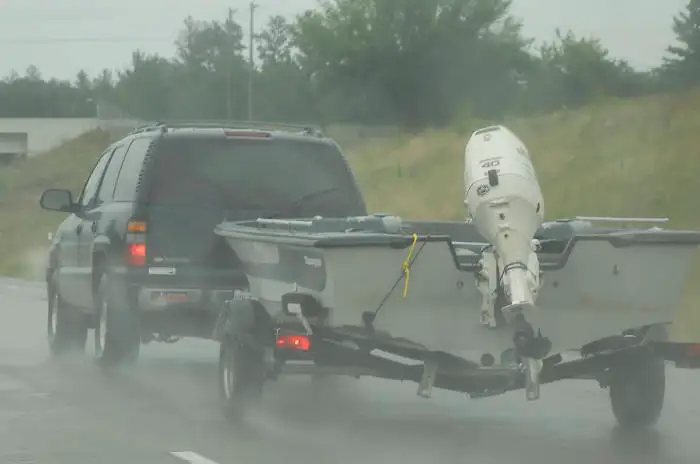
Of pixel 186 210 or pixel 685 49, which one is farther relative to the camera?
pixel 685 49

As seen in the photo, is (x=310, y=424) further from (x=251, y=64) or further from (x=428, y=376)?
(x=251, y=64)

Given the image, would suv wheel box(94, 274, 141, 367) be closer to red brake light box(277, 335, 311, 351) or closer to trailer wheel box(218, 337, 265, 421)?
trailer wheel box(218, 337, 265, 421)

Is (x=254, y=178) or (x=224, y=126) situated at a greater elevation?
(x=224, y=126)

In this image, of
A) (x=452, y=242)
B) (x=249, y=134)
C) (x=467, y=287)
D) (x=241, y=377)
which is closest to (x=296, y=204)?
(x=249, y=134)

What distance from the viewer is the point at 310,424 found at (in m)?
11.7

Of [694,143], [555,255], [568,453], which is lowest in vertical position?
[568,453]

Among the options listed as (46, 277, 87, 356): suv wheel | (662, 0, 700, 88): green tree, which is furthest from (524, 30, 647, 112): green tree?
(46, 277, 87, 356): suv wheel

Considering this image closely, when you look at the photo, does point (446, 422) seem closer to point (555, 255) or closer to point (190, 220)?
point (555, 255)

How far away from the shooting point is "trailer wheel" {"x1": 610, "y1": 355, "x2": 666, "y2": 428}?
11118 millimetres

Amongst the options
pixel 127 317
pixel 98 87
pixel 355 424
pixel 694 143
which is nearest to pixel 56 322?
pixel 127 317

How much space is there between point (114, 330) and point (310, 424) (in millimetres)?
3043

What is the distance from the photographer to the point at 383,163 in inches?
2105

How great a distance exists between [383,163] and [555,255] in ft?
141

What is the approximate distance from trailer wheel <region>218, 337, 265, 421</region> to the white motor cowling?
1835mm
